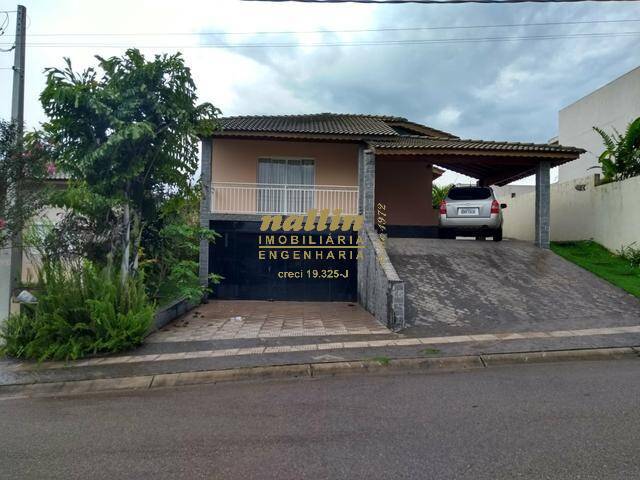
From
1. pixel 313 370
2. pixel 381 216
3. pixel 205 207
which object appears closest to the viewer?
pixel 313 370

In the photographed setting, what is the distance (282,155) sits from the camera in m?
13.6

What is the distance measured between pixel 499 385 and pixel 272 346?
328 cm

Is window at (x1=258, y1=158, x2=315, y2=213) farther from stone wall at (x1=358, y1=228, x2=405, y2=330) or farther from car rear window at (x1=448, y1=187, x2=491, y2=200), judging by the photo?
car rear window at (x1=448, y1=187, x2=491, y2=200)

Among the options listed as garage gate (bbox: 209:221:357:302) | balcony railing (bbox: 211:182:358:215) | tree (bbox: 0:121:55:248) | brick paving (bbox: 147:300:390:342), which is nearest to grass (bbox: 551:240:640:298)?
brick paving (bbox: 147:300:390:342)

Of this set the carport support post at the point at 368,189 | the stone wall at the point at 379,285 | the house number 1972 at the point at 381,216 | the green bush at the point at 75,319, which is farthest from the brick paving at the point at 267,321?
the house number 1972 at the point at 381,216

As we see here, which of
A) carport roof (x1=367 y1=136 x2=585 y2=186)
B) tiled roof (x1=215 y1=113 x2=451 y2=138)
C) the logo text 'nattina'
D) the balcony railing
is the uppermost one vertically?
tiled roof (x1=215 y1=113 x2=451 y2=138)

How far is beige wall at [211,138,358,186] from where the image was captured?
13.4 meters

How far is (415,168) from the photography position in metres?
15.7

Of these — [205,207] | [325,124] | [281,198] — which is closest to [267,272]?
[281,198]

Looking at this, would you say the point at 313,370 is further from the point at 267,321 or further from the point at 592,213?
the point at 592,213

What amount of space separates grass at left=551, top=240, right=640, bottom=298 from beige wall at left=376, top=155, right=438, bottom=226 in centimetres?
455

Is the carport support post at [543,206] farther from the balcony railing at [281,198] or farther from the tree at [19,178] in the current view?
the tree at [19,178]

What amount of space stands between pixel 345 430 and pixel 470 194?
10099 millimetres

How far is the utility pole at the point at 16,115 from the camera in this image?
738 centimetres
